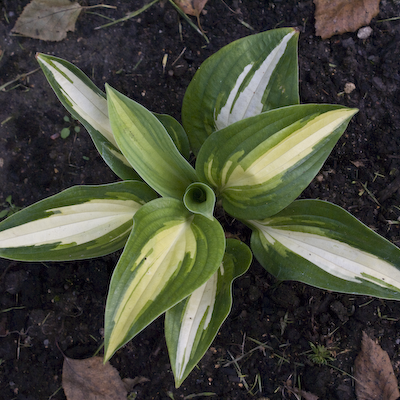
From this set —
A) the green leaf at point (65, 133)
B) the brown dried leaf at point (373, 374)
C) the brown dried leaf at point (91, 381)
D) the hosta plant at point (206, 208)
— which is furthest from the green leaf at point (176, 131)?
the brown dried leaf at point (373, 374)

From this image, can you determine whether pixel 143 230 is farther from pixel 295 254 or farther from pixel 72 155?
pixel 72 155

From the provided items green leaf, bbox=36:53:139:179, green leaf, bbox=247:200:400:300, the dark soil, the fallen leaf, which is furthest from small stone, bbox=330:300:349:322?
the fallen leaf

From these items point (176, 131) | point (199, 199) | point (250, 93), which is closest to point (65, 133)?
point (176, 131)

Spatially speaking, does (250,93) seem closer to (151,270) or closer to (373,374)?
(151,270)

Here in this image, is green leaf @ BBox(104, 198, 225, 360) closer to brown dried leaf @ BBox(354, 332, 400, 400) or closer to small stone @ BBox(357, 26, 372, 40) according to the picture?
brown dried leaf @ BBox(354, 332, 400, 400)

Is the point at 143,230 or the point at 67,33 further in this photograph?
the point at 67,33

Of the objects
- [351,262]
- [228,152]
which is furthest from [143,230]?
[351,262]
